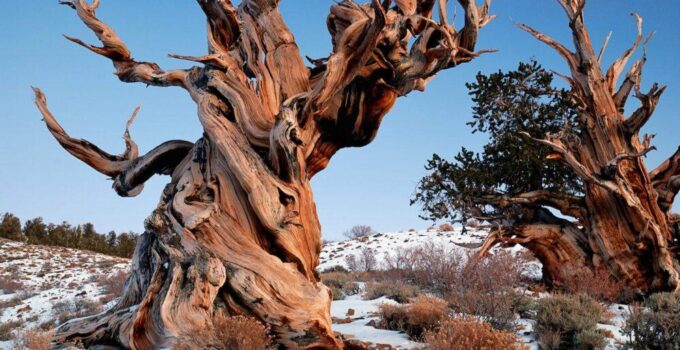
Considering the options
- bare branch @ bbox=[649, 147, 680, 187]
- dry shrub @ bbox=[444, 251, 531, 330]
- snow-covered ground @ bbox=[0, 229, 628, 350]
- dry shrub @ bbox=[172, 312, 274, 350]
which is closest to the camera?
dry shrub @ bbox=[172, 312, 274, 350]

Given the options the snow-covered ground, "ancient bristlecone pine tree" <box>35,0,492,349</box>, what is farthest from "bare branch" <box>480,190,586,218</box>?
"ancient bristlecone pine tree" <box>35,0,492,349</box>

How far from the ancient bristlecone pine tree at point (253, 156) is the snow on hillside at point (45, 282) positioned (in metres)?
3.10

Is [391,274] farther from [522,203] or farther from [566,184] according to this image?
[566,184]

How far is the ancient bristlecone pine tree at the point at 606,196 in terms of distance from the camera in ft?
36.6

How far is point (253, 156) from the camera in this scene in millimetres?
6879

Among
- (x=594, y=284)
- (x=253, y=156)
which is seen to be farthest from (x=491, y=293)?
(x=253, y=156)

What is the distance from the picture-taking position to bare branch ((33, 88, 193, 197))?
8188 millimetres

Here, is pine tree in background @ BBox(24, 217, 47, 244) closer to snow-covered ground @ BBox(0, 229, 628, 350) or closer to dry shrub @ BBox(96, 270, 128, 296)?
snow-covered ground @ BBox(0, 229, 628, 350)

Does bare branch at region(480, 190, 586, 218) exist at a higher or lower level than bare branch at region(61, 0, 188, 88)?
lower

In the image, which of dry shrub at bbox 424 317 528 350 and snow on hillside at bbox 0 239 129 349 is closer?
dry shrub at bbox 424 317 528 350

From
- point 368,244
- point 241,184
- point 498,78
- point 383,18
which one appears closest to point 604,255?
point 498,78

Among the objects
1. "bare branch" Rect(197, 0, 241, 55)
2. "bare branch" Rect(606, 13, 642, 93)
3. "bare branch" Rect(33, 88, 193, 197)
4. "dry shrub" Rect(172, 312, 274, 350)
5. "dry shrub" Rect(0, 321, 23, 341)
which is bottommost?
"dry shrub" Rect(0, 321, 23, 341)

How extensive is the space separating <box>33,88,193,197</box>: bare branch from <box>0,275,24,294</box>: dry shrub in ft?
34.3

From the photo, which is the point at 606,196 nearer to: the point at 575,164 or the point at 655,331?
the point at 575,164
